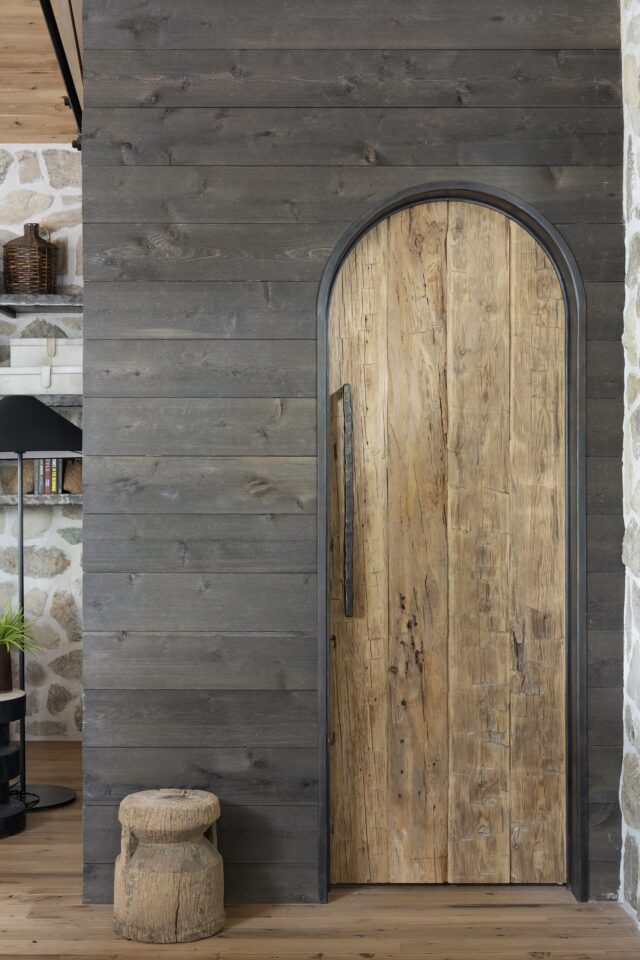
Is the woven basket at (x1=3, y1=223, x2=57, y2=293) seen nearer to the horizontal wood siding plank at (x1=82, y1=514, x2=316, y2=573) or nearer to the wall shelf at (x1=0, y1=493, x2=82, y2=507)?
the wall shelf at (x1=0, y1=493, x2=82, y2=507)

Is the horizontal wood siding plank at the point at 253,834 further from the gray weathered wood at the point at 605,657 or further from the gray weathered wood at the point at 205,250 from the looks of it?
the gray weathered wood at the point at 205,250

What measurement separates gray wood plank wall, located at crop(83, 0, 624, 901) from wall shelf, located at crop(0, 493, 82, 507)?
5.31ft

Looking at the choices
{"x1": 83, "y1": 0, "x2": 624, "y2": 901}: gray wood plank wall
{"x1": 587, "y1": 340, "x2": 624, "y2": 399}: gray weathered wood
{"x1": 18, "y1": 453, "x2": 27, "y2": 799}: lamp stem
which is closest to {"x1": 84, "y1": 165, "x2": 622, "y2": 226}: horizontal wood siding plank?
{"x1": 83, "y1": 0, "x2": 624, "y2": 901}: gray wood plank wall

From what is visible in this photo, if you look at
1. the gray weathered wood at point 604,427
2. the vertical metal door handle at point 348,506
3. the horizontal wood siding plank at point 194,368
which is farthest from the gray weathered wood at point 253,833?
the gray weathered wood at point 604,427

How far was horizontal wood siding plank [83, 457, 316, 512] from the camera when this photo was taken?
261cm

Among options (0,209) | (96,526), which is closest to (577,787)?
(96,526)

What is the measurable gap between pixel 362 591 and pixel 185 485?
1.95 ft

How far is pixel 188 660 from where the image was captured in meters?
2.61

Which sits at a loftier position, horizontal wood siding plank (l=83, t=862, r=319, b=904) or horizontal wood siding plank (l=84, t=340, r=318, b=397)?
horizontal wood siding plank (l=84, t=340, r=318, b=397)

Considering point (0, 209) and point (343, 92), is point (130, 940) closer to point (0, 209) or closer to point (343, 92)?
point (343, 92)

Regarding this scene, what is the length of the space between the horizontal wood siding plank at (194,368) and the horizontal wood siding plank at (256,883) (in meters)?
1.34

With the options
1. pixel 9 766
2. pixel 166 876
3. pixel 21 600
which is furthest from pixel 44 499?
pixel 166 876

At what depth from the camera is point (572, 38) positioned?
262 cm

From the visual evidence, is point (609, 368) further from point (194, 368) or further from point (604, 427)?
point (194, 368)
